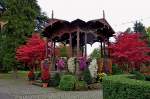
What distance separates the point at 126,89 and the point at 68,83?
1205 centimetres

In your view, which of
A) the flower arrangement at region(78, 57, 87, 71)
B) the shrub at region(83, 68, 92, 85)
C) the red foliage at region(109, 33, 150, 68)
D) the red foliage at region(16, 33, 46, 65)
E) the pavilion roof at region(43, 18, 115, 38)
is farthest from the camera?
the red foliage at region(16, 33, 46, 65)

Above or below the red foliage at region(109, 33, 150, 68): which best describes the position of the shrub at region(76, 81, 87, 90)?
below

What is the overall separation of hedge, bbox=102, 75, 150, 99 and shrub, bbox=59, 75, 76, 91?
9949mm

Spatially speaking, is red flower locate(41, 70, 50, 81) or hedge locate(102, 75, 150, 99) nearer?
hedge locate(102, 75, 150, 99)

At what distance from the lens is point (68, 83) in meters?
23.1

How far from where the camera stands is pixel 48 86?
86.7 ft

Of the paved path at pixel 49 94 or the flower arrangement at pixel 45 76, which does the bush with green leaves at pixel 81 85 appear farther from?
the flower arrangement at pixel 45 76

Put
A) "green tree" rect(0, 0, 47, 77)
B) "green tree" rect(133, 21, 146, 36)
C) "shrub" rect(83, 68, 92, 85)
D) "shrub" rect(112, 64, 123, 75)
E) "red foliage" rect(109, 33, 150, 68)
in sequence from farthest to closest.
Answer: "green tree" rect(133, 21, 146, 36)
"green tree" rect(0, 0, 47, 77)
"shrub" rect(112, 64, 123, 75)
"red foliage" rect(109, 33, 150, 68)
"shrub" rect(83, 68, 92, 85)

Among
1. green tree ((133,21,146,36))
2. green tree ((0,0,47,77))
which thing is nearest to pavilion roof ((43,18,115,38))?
green tree ((0,0,47,77))

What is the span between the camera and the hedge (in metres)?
10.4

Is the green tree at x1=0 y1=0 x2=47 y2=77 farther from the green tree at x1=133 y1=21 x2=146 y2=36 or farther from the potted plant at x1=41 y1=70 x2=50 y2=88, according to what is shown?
the green tree at x1=133 y1=21 x2=146 y2=36

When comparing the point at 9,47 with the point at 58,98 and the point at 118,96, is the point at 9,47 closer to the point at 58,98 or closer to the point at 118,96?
the point at 58,98

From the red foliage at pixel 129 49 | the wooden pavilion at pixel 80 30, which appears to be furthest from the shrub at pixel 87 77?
the red foliage at pixel 129 49

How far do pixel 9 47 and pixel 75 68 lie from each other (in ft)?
46.1
